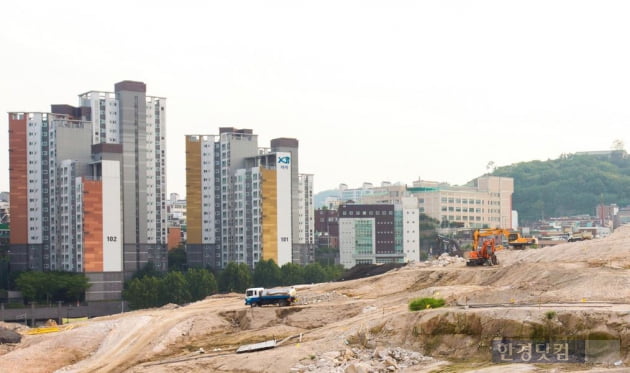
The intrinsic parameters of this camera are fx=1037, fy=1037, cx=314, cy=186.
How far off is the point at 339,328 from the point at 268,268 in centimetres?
11359

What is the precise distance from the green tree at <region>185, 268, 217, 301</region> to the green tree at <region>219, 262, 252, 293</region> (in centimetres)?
342

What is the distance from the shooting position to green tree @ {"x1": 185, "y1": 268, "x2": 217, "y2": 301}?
559 feet

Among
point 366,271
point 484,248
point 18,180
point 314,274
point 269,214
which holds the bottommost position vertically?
point 314,274

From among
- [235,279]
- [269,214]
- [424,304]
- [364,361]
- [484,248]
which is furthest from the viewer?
[269,214]

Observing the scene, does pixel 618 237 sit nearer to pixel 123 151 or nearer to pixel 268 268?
pixel 268 268

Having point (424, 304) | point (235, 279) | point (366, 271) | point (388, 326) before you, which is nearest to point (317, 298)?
point (424, 304)

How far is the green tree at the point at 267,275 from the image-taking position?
180m

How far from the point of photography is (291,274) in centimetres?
18112

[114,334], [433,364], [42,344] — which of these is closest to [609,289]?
[433,364]

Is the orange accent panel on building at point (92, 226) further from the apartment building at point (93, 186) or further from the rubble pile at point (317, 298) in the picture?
the rubble pile at point (317, 298)

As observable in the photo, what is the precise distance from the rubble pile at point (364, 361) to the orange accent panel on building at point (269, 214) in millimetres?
133657

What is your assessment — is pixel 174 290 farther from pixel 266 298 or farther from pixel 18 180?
pixel 266 298

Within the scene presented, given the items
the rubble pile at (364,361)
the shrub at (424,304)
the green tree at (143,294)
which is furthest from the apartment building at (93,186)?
the rubble pile at (364,361)

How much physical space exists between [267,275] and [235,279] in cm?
617
